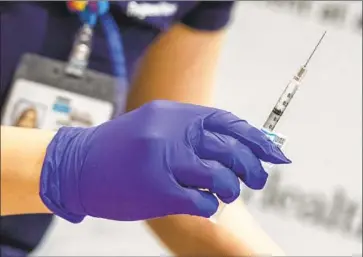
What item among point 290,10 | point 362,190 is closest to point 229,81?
point 290,10

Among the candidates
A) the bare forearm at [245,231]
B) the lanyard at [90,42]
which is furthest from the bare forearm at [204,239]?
the lanyard at [90,42]

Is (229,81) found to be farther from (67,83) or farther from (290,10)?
(67,83)

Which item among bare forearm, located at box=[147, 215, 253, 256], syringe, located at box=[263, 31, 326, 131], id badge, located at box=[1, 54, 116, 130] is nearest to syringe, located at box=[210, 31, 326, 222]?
syringe, located at box=[263, 31, 326, 131]

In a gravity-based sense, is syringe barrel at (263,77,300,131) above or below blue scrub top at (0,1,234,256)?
above

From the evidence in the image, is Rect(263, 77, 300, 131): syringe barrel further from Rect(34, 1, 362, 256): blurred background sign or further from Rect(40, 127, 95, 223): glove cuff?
Rect(34, 1, 362, 256): blurred background sign

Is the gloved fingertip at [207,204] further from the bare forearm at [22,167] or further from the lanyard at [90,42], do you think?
the lanyard at [90,42]

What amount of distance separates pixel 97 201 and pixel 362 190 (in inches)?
28.5

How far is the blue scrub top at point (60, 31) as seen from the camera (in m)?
0.99

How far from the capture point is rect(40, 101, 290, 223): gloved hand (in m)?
0.62

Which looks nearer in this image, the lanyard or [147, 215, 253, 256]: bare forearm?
[147, 215, 253, 256]: bare forearm

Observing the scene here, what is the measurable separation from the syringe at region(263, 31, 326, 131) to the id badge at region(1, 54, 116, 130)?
0.37 metres

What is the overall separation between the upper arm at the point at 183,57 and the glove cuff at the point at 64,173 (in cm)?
41

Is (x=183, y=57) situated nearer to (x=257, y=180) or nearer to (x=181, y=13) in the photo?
(x=181, y=13)

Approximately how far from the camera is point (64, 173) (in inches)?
27.2
